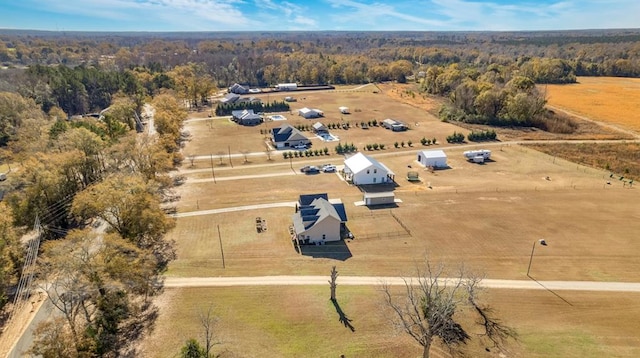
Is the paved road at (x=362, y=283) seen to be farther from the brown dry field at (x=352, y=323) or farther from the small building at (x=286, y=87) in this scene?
the small building at (x=286, y=87)

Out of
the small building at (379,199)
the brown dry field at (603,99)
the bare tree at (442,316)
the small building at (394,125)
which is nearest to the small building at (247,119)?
the small building at (394,125)

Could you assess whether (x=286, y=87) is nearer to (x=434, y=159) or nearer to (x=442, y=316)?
(x=434, y=159)

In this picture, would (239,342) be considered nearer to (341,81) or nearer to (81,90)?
(81,90)

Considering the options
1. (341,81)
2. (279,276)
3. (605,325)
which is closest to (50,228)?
(279,276)

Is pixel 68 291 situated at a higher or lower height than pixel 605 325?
higher

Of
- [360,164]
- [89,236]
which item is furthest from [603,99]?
[89,236]

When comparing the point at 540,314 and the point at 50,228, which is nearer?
the point at 540,314
